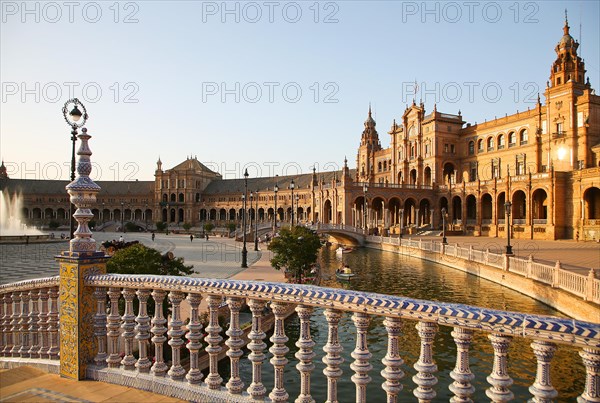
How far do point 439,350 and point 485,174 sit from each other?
55.0 metres

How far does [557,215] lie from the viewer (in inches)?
1710

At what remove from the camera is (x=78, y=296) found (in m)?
4.73

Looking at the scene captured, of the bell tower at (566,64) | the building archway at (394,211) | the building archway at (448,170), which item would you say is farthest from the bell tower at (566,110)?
the building archway at (394,211)

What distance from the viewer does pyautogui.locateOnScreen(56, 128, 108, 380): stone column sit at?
15.6 ft

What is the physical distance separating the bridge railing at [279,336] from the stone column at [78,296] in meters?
0.07

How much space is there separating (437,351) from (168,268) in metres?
8.44

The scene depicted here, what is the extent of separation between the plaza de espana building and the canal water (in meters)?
20.5

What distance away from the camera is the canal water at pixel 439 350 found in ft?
32.1

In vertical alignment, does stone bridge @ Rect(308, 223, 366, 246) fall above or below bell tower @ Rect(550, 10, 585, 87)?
below

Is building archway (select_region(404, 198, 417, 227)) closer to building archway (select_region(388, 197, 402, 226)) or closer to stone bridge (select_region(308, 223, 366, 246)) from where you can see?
building archway (select_region(388, 197, 402, 226))

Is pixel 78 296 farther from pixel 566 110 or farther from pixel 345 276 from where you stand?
pixel 566 110

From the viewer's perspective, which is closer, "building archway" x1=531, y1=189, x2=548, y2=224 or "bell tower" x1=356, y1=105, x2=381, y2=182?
"building archway" x1=531, y1=189, x2=548, y2=224

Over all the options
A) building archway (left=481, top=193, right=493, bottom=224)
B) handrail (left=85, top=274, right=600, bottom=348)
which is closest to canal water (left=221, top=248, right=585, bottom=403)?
handrail (left=85, top=274, right=600, bottom=348)

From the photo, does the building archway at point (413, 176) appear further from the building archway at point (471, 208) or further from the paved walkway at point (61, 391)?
the paved walkway at point (61, 391)
